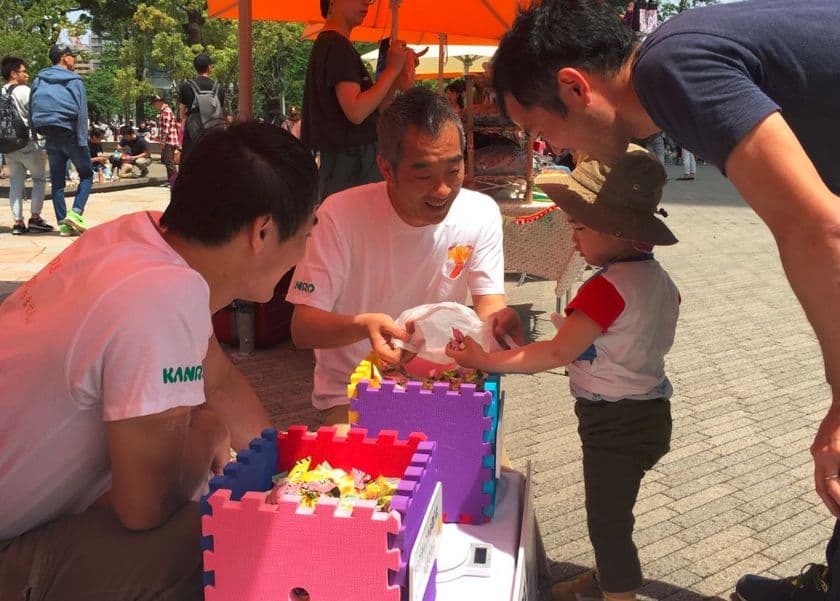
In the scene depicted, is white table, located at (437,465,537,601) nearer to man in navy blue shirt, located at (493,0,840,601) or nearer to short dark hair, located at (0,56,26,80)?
man in navy blue shirt, located at (493,0,840,601)

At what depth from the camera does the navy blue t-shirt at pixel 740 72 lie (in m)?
1.40

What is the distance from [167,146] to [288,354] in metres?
10.2

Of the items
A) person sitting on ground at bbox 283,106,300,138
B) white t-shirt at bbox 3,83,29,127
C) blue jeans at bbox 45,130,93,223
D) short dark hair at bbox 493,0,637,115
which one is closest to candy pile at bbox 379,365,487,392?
short dark hair at bbox 493,0,637,115

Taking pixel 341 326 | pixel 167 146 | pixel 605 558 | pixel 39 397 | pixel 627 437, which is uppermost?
pixel 39 397

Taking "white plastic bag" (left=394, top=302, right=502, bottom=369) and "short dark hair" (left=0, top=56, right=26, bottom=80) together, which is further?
"short dark hair" (left=0, top=56, right=26, bottom=80)

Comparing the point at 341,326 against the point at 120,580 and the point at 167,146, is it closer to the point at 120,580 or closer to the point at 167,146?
the point at 120,580

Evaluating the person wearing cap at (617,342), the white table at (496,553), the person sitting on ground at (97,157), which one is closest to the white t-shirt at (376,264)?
the person wearing cap at (617,342)

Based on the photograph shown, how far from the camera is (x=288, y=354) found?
5422 millimetres

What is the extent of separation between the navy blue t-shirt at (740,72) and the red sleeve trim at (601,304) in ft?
2.13

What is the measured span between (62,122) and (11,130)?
0.53 metres

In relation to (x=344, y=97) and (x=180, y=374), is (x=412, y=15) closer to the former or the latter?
(x=344, y=97)

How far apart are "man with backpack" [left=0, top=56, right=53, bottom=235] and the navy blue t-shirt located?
8937 mm

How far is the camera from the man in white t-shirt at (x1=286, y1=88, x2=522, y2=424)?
2.56 meters

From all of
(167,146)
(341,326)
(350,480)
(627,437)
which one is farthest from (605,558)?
(167,146)
